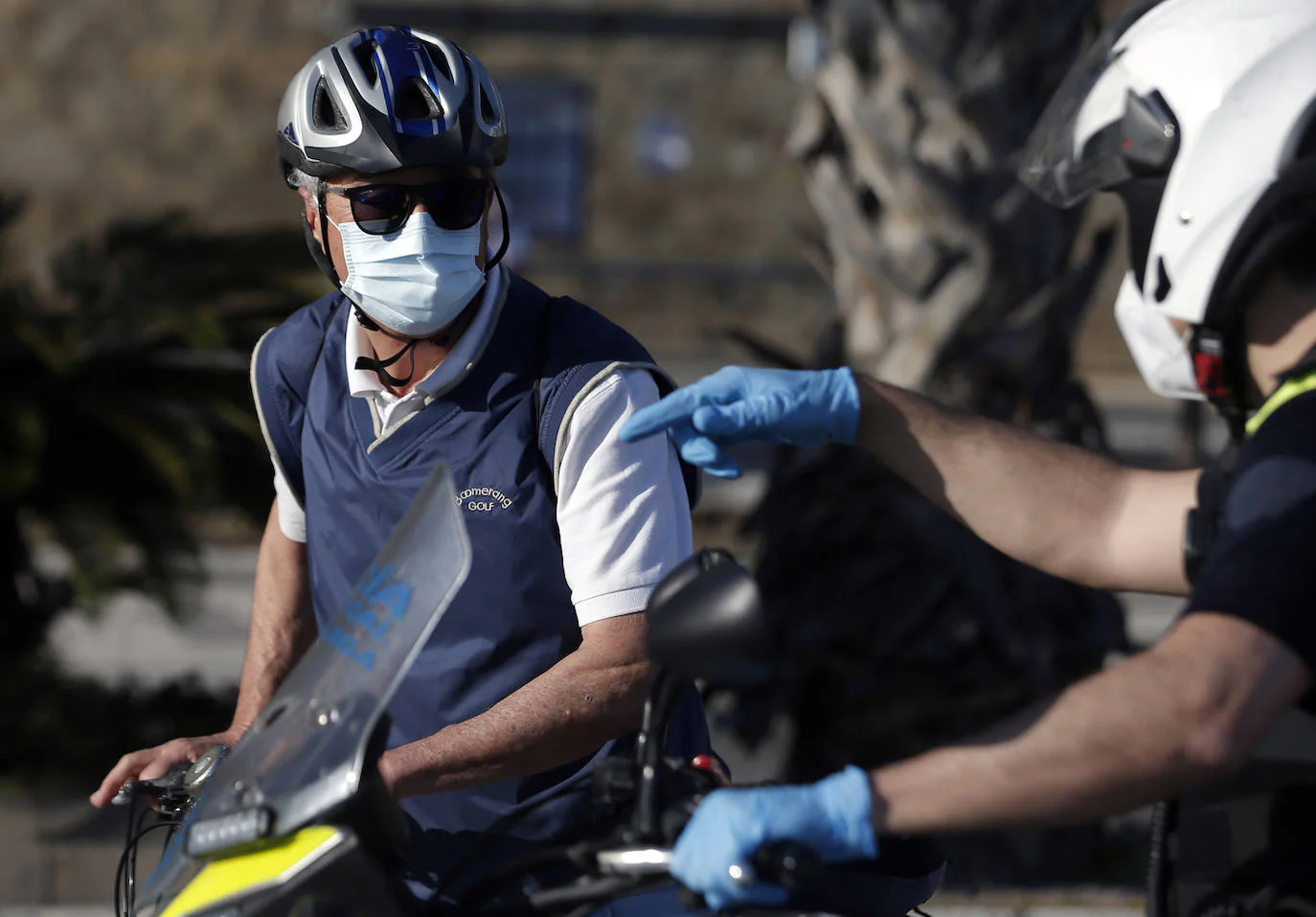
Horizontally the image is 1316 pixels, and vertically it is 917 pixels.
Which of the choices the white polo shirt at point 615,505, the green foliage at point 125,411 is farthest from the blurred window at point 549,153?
the white polo shirt at point 615,505

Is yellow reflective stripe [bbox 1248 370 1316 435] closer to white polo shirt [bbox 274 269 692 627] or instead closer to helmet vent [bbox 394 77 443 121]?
white polo shirt [bbox 274 269 692 627]

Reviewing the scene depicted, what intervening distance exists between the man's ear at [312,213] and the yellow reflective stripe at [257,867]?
4.18 ft

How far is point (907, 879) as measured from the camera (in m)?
2.04

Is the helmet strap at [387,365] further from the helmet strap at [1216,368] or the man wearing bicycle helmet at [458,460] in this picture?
the helmet strap at [1216,368]

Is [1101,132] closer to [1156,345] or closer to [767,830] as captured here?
[1156,345]

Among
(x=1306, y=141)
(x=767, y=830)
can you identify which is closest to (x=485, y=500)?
(x=767, y=830)

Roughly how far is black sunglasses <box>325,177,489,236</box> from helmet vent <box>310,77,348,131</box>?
0.37 feet

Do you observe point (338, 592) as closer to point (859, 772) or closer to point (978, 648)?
point (859, 772)

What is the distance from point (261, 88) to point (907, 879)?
1797cm

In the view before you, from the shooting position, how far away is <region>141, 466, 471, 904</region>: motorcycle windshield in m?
1.83

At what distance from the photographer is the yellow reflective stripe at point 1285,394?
1.87 metres

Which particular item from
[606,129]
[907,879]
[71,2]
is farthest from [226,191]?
[907,879]

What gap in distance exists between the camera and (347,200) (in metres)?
2.71

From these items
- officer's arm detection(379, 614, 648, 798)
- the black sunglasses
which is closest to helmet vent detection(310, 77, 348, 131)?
the black sunglasses
